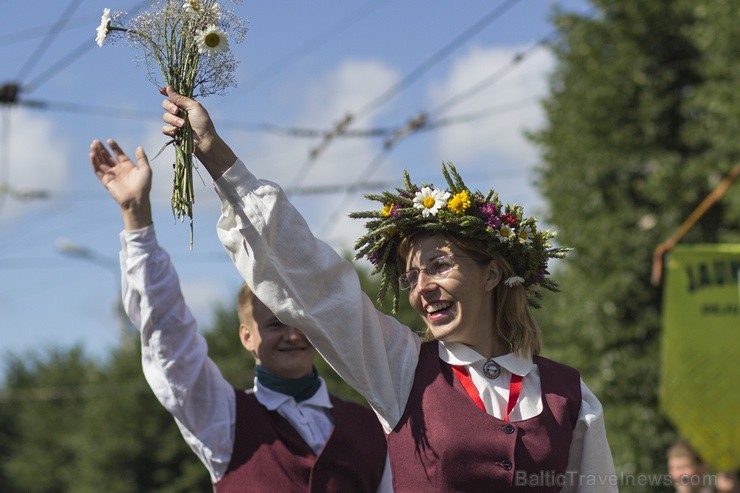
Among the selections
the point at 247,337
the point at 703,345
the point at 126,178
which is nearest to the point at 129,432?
the point at 703,345

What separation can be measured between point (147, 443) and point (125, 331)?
8.39 feet

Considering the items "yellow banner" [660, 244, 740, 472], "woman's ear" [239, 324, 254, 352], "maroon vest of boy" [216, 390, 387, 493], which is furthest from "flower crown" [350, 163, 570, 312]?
"yellow banner" [660, 244, 740, 472]

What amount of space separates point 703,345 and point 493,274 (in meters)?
6.99

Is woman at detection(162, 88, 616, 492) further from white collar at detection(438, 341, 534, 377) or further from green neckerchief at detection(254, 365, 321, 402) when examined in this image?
green neckerchief at detection(254, 365, 321, 402)

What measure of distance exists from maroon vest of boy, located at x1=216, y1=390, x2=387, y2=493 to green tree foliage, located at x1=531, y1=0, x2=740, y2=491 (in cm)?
1155

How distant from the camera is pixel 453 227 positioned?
3.72 metres

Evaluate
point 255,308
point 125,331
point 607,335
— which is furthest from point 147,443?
point 255,308

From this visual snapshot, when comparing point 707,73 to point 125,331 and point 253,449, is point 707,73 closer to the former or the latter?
point 253,449

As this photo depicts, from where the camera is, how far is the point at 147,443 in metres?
27.4

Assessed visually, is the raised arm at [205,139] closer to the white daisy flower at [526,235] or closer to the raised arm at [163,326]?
the raised arm at [163,326]

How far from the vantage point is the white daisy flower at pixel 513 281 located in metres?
3.80

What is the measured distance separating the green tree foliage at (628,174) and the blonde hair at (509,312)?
1206 centimetres

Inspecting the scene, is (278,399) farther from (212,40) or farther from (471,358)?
(212,40)

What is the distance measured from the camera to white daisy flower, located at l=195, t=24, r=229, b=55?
11.2ft
